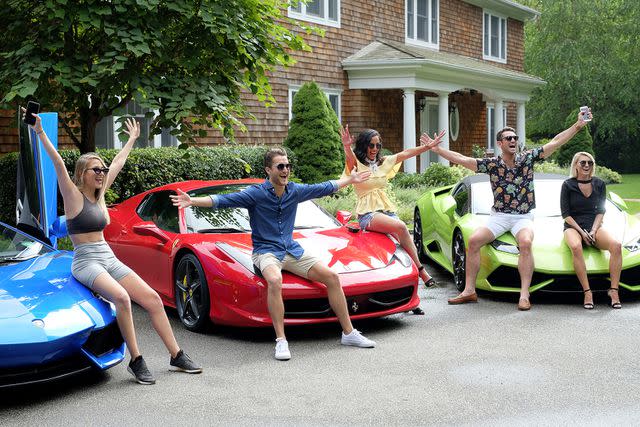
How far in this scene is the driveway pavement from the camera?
4.96 metres

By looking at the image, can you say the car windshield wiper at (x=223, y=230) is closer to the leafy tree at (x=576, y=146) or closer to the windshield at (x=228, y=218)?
the windshield at (x=228, y=218)

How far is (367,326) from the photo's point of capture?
7484 millimetres

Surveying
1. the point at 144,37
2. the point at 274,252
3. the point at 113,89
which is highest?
the point at 144,37

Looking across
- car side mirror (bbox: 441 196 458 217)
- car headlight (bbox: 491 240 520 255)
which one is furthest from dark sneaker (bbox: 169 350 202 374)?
car side mirror (bbox: 441 196 458 217)

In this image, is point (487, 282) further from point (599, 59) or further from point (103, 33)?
point (599, 59)

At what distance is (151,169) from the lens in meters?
14.4

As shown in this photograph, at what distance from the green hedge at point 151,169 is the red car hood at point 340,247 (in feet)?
11.6

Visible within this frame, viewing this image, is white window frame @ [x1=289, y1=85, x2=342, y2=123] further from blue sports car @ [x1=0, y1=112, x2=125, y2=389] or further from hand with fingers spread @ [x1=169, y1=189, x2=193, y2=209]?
hand with fingers spread @ [x1=169, y1=189, x2=193, y2=209]

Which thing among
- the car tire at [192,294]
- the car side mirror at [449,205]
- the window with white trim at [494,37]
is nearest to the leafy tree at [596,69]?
the window with white trim at [494,37]

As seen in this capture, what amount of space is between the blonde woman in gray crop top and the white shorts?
374 cm

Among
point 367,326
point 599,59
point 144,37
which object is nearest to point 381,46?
point 144,37

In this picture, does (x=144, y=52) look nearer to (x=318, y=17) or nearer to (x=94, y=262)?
(x=94, y=262)

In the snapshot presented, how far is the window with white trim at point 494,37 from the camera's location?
30.8 metres

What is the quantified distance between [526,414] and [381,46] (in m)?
19.3
